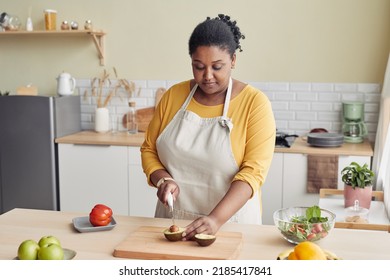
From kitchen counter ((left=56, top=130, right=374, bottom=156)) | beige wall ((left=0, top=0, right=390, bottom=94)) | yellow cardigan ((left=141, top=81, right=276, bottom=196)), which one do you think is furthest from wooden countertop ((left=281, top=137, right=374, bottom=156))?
yellow cardigan ((left=141, top=81, right=276, bottom=196))

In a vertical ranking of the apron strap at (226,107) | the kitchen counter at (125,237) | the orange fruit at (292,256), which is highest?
the apron strap at (226,107)

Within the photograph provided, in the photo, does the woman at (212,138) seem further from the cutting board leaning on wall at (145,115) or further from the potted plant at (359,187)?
the cutting board leaning on wall at (145,115)

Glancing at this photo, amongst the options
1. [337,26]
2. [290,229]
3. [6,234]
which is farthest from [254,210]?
[337,26]

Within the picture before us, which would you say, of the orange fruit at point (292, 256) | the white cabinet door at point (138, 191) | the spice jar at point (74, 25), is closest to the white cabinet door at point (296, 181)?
the white cabinet door at point (138, 191)

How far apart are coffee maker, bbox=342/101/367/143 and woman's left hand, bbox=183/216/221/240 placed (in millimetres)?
2627

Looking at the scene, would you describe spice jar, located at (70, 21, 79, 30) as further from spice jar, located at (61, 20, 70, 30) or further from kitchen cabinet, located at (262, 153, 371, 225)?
kitchen cabinet, located at (262, 153, 371, 225)

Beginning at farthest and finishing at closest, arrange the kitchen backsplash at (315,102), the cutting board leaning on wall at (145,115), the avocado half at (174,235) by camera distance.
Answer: the cutting board leaning on wall at (145,115) < the kitchen backsplash at (315,102) < the avocado half at (174,235)

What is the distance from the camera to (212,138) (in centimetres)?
251

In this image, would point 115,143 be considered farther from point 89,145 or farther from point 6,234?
point 6,234

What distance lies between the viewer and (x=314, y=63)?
15.3ft

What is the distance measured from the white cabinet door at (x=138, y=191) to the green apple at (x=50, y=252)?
2.75 meters

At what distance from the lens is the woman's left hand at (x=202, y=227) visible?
2062mm

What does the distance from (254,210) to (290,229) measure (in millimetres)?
558

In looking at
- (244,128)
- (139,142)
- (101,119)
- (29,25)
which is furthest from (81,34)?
(244,128)
